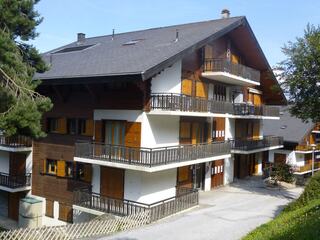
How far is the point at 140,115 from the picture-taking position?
2000 cm

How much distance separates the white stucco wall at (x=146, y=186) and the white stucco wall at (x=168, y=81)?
4.39 meters

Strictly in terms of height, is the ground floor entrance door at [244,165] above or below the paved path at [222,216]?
above

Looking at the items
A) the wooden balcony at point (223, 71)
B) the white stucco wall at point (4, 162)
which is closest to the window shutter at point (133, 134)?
the wooden balcony at point (223, 71)

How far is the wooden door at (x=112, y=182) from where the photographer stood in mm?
20844

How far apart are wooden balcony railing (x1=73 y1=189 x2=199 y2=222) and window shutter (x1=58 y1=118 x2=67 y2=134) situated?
4.08m

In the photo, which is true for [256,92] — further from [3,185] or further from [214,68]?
[3,185]

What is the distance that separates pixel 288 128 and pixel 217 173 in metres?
18.5

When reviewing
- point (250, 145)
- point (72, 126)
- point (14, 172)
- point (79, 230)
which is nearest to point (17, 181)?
point (14, 172)

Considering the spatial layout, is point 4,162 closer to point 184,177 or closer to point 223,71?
point 184,177

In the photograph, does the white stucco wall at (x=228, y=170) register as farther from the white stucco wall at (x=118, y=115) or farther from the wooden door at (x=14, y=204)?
the wooden door at (x=14, y=204)

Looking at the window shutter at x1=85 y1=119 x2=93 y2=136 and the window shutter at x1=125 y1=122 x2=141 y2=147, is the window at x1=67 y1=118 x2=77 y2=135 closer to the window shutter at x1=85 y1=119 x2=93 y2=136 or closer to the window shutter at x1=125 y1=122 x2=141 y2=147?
the window shutter at x1=85 y1=119 x2=93 y2=136

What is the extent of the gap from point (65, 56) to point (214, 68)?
9839 mm

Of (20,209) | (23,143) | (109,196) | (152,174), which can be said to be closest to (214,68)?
(152,174)

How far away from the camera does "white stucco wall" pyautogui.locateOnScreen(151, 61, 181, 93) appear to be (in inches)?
821
